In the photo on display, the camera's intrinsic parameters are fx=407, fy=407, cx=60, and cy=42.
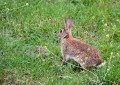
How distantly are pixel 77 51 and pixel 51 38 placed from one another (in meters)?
0.87

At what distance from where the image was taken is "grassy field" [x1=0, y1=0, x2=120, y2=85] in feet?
18.2

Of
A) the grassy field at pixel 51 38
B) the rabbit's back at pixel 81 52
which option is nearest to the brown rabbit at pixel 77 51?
the rabbit's back at pixel 81 52

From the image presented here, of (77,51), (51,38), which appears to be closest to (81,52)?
(77,51)

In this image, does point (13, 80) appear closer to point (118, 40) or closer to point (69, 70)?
point (69, 70)

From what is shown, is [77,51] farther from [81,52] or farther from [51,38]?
[51,38]

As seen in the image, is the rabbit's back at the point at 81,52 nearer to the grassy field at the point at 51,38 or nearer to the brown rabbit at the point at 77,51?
the brown rabbit at the point at 77,51

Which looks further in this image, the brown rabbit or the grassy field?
the brown rabbit

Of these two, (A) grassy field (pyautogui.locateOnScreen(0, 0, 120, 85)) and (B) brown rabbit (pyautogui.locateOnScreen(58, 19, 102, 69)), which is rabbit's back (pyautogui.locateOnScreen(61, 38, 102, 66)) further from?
(A) grassy field (pyautogui.locateOnScreen(0, 0, 120, 85))

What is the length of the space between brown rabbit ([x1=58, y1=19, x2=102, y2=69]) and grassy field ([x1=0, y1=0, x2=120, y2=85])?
0.37 ft

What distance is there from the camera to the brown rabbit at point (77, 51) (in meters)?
5.72

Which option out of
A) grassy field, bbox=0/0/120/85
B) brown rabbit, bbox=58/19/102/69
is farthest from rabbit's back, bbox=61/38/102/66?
grassy field, bbox=0/0/120/85

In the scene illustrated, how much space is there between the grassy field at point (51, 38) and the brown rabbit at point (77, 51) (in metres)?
0.11

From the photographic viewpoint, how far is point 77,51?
19.4 feet

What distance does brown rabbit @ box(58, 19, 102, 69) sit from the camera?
5.72 m
